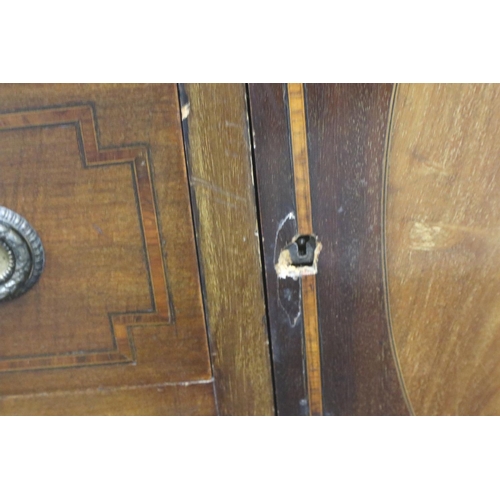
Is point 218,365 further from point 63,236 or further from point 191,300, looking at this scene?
point 63,236

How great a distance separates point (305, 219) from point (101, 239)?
237 mm

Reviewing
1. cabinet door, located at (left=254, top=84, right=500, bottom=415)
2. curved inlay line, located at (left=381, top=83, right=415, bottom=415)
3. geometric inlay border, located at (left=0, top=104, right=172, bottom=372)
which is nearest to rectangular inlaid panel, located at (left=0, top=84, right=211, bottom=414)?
geometric inlay border, located at (left=0, top=104, right=172, bottom=372)

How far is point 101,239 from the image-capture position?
505 mm

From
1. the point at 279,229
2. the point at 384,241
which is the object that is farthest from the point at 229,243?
the point at 384,241

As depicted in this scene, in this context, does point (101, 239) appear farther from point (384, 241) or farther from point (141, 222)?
point (384, 241)

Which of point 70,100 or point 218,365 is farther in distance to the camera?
point 218,365

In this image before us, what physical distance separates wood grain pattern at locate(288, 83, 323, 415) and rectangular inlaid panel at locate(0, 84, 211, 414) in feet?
0.41

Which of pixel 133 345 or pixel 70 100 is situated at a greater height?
pixel 70 100

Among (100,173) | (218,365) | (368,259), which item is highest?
(100,173)

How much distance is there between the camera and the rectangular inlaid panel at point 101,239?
1.52 feet

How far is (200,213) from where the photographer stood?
50cm

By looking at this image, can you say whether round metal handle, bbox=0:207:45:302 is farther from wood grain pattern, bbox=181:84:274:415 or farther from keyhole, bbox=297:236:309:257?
keyhole, bbox=297:236:309:257

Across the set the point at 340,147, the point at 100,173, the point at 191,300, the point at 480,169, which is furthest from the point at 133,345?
the point at 480,169

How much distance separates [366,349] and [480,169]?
9.9 inches
